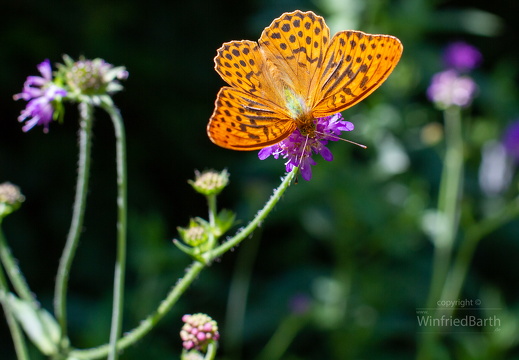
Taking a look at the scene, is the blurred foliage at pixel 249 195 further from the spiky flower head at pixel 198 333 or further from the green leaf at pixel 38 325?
the spiky flower head at pixel 198 333

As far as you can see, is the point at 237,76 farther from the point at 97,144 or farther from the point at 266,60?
the point at 97,144

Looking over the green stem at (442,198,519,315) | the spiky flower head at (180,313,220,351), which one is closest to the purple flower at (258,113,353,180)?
the spiky flower head at (180,313,220,351)

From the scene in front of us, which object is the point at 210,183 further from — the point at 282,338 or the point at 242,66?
the point at 282,338

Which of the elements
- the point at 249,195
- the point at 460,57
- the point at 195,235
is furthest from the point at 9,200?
the point at 460,57

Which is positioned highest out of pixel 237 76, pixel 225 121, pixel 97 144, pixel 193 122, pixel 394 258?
pixel 193 122

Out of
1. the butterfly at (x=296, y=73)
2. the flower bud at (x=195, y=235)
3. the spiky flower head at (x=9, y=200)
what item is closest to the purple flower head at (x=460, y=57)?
the butterfly at (x=296, y=73)

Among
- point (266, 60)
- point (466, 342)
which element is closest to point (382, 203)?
point (466, 342)
